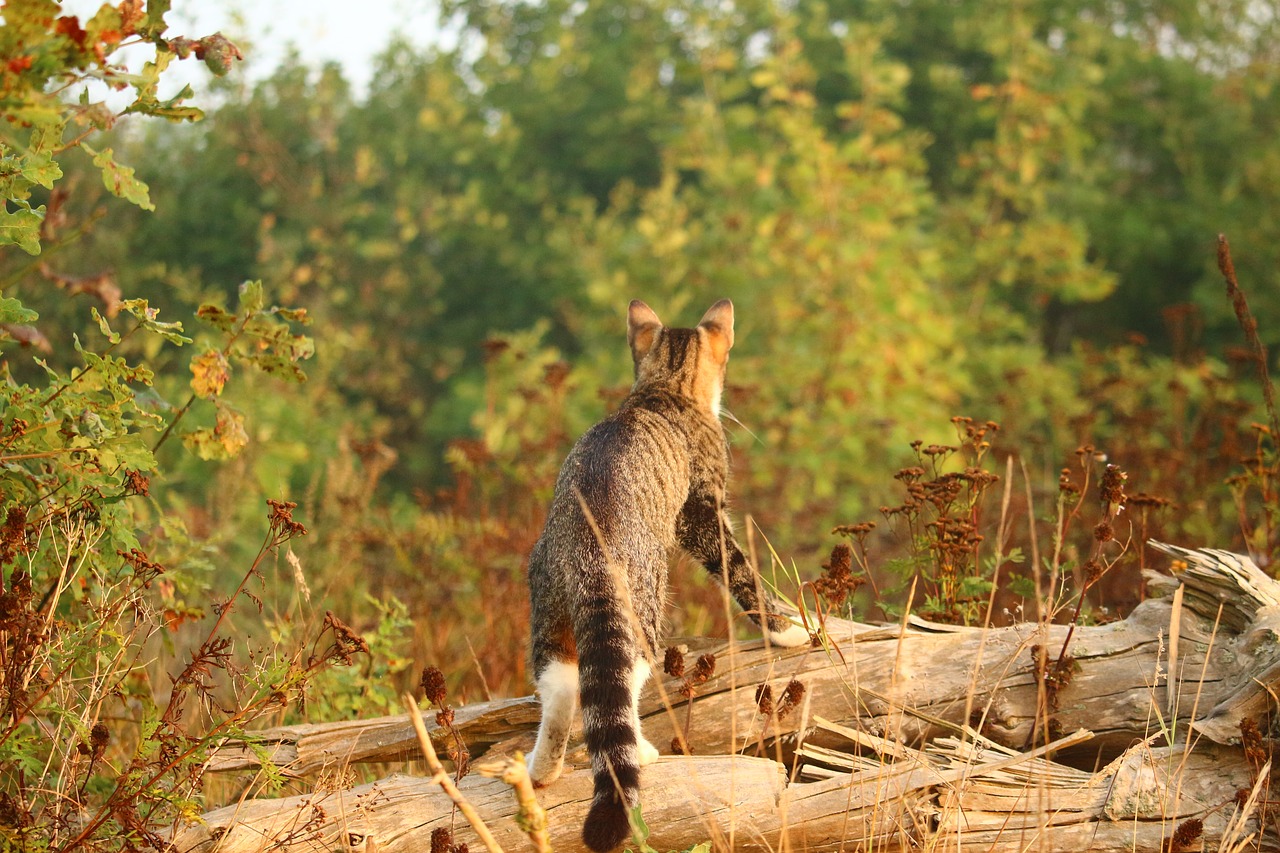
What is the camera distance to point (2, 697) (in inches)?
113

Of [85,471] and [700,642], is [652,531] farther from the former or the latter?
[85,471]

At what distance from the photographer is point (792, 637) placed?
3.88 metres

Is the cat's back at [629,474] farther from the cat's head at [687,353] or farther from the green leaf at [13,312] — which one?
the green leaf at [13,312]

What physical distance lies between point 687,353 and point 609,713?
6.37ft

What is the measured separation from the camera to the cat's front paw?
388cm

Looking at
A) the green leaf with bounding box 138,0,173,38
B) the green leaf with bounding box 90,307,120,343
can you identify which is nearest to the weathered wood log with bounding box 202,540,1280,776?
the green leaf with bounding box 90,307,120,343

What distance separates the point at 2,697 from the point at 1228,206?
1070cm

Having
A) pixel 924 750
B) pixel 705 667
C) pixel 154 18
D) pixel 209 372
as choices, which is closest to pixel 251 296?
pixel 209 372

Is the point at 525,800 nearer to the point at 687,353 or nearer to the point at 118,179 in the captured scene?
the point at 118,179

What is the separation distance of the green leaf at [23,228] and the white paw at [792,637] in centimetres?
243

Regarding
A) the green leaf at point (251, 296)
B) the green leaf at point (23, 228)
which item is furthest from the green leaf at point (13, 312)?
the green leaf at point (251, 296)

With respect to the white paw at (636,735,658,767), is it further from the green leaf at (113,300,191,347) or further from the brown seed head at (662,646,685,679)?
the green leaf at (113,300,191,347)

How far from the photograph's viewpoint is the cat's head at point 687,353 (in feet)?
14.9

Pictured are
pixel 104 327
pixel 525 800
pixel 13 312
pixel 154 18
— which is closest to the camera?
pixel 525 800
